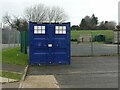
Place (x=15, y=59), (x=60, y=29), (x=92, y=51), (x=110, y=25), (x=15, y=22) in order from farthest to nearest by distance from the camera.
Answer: (x=110, y=25) < (x=15, y=22) < (x=92, y=51) < (x=15, y=59) < (x=60, y=29)

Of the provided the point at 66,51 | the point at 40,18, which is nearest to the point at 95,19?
the point at 40,18

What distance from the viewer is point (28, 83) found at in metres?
11.9

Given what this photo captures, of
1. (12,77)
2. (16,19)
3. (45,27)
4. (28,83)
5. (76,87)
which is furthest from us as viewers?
(16,19)

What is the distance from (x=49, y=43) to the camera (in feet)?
63.4

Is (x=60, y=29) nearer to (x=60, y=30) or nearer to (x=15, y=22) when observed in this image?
(x=60, y=30)

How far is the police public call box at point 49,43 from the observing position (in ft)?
63.0

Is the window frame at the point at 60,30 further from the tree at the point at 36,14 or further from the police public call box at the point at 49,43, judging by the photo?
the tree at the point at 36,14

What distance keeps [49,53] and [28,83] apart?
7.57 m

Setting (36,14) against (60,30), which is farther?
(36,14)

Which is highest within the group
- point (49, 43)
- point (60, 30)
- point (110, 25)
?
point (110, 25)

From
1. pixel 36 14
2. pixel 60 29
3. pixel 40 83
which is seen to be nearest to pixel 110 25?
pixel 36 14

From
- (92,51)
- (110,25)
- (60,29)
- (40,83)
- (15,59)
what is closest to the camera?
(40,83)

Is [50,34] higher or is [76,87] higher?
[50,34]

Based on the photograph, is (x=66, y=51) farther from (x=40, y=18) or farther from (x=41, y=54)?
(x=40, y=18)
